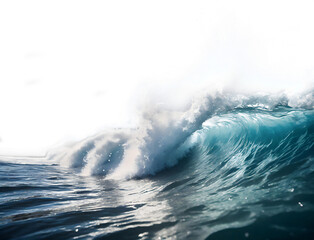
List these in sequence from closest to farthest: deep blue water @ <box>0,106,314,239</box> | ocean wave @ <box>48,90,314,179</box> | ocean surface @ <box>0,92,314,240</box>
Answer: deep blue water @ <box>0,106,314,239</box> < ocean surface @ <box>0,92,314,240</box> < ocean wave @ <box>48,90,314,179</box>

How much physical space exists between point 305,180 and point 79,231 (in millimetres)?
4199

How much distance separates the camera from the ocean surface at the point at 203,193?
9.05 feet

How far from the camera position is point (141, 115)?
9.23 m

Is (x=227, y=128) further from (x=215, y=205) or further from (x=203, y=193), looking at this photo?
(x=215, y=205)

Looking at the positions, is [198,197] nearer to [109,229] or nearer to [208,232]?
[208,232]

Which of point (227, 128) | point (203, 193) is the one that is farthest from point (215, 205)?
point (227, 128)

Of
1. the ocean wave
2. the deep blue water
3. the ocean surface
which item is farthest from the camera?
the ocean wave

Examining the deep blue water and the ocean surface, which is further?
the ocean surface

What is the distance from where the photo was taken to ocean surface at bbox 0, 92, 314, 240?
9.05 ft

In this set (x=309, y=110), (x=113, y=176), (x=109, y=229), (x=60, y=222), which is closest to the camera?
(x=109, y=229)

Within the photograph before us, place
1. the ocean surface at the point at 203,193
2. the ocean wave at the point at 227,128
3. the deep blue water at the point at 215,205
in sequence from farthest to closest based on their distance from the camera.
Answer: the ocean wave at the point at 227,128 < the ocean surface at the point at 203,193 < the deep blue water at the point at 215,205

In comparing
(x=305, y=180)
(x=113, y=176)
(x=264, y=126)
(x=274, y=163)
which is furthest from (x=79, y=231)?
(x=264, y=126)

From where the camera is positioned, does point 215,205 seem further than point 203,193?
No

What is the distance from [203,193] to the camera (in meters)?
4.50
